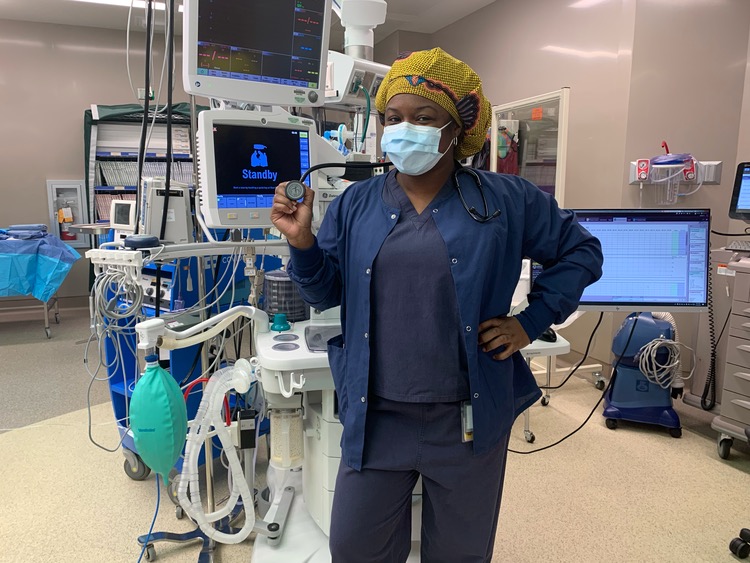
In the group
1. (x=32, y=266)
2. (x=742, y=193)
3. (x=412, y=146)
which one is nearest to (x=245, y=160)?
(x=412, y=146)

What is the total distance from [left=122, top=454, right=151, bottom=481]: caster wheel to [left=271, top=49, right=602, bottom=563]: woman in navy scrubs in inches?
58.0

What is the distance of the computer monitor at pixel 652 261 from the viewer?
2.18 metres

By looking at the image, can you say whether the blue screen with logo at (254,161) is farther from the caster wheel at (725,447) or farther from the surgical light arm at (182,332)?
the caster wheel at (725,447)

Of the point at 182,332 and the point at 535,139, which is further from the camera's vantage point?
the point at 535,139

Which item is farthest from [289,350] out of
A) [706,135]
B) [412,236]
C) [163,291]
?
[706,135]

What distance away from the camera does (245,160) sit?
156cm

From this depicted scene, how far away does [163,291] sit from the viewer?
2.14 m

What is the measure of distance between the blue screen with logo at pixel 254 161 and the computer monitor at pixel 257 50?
5.5 inches

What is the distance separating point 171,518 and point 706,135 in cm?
369

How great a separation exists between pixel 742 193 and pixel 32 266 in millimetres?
4754

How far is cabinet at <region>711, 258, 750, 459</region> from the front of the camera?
2.52 meters

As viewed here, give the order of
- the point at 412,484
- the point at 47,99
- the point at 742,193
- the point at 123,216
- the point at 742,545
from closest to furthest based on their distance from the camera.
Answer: the point at 412,484
the point at 742,545
the point at 123,216
the point at 742,193
the point at 47,99

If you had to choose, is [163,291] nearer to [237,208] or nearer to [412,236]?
[237,208]

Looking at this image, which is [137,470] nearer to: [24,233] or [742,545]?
[742,545]
